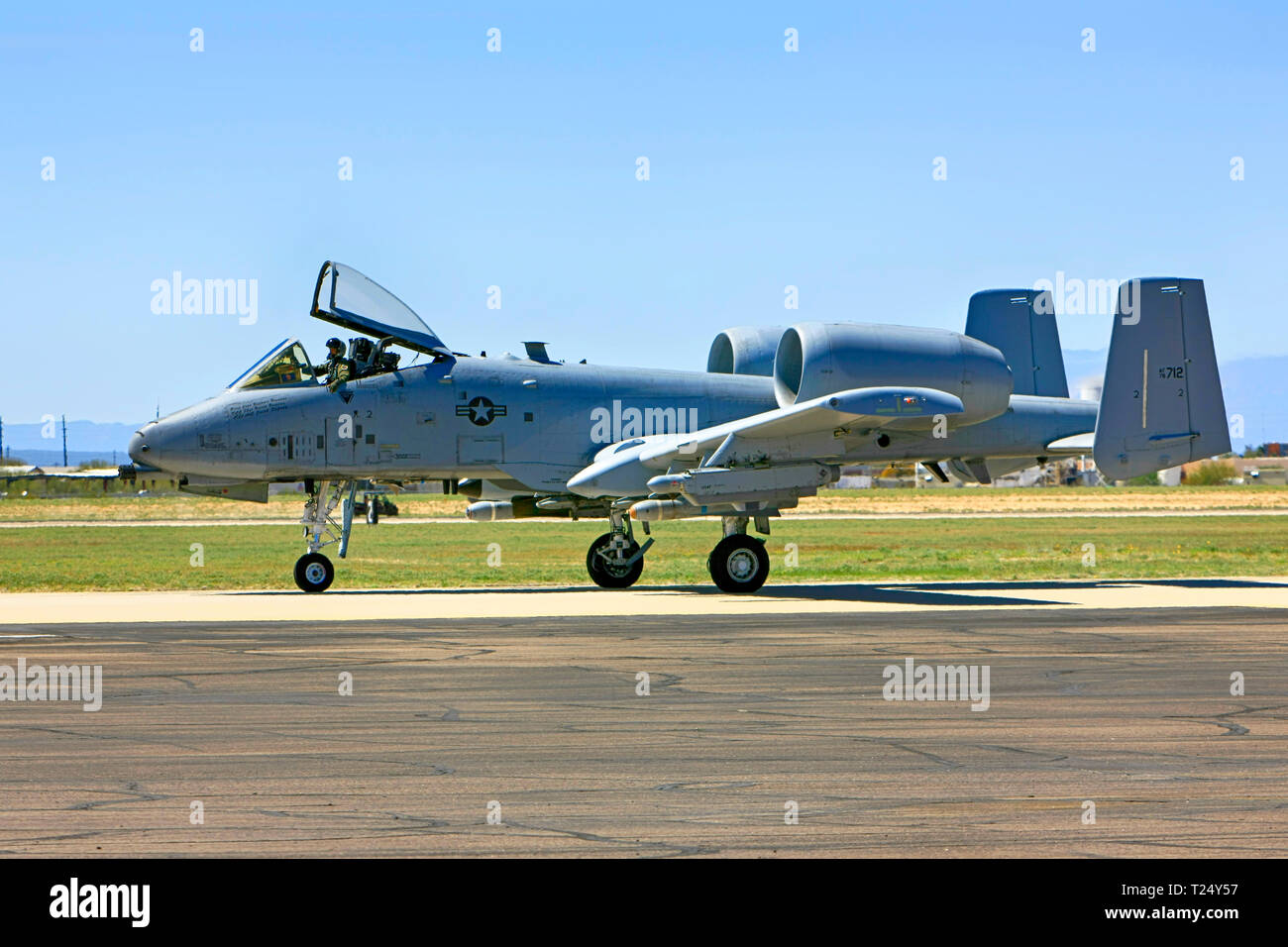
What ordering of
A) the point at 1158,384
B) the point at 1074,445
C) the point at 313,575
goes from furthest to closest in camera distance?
1. the point at 1074,445
2. the point at 1158,384
3. the point at 313,575

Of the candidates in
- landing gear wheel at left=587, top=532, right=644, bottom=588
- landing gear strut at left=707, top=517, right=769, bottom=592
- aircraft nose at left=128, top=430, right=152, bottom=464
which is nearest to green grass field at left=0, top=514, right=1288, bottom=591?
landing gear wheel at left=587, top=532, right=644, bottom=588

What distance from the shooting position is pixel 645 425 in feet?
74.6

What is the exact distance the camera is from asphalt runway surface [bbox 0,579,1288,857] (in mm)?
6605

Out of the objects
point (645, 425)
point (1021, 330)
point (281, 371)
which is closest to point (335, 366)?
point (281, 371)

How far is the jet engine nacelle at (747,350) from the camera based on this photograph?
79.6 feet

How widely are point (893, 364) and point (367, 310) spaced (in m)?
8.51

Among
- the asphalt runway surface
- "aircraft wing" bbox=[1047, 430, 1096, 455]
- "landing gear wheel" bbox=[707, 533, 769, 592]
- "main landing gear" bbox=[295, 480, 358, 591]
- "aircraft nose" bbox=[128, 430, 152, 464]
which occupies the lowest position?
the asphalt runway surface

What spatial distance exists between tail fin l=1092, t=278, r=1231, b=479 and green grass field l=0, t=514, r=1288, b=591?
3.39 metres

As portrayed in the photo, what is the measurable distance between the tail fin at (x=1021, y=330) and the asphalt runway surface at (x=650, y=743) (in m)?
8.89

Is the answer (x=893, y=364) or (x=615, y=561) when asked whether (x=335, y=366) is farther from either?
(x=893, y=364)

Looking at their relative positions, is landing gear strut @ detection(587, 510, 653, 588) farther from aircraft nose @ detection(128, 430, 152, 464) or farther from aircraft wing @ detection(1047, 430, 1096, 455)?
aircraft wing @ detection(1047, 430, 1096, 455)

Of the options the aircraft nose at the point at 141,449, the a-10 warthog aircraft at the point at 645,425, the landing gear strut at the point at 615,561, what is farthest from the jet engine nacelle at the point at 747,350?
the aircraft nose at the point at 141,449
